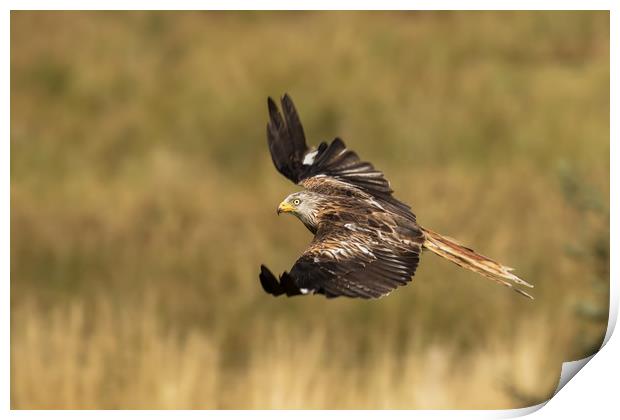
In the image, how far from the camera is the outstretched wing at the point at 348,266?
62 centimetres

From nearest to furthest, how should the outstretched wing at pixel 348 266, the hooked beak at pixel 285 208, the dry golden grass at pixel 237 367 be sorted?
the outstretched wing at pixel 348 266 < the hooked beak at pixel 285 208 < the dry golden grass at pixel 237 367

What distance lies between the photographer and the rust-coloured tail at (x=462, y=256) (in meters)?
0.70

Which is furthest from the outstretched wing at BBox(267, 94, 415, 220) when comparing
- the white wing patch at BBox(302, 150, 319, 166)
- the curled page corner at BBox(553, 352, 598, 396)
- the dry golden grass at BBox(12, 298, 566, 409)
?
the dry golden grass at BBox(12, 298, 566, 409)

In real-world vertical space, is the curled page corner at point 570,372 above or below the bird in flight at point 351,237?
below

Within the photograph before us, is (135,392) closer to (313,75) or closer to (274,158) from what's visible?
(313,75)

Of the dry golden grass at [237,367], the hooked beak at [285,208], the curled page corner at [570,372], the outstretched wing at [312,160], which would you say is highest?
the outstretched wing at [312,160]

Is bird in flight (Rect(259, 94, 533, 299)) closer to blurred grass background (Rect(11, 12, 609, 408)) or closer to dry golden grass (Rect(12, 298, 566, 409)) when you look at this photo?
blurred grass background (Rect(11, 12, 609, 408))

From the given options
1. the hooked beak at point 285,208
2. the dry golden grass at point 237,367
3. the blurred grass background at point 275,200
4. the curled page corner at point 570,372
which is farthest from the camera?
the dry golden grass at point 237,367

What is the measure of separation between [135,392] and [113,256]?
0.47 m

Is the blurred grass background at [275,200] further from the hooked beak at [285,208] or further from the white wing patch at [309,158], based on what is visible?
the hooked beak at [285,208]

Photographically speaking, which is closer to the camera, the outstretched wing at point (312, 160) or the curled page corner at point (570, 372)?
the outstretched wing at point (312, 160)

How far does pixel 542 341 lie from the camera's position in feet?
8.65

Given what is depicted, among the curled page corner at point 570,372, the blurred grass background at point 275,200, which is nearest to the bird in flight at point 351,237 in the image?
the curled page corner at point 570,372

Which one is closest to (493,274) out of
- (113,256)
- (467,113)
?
(467,113)
